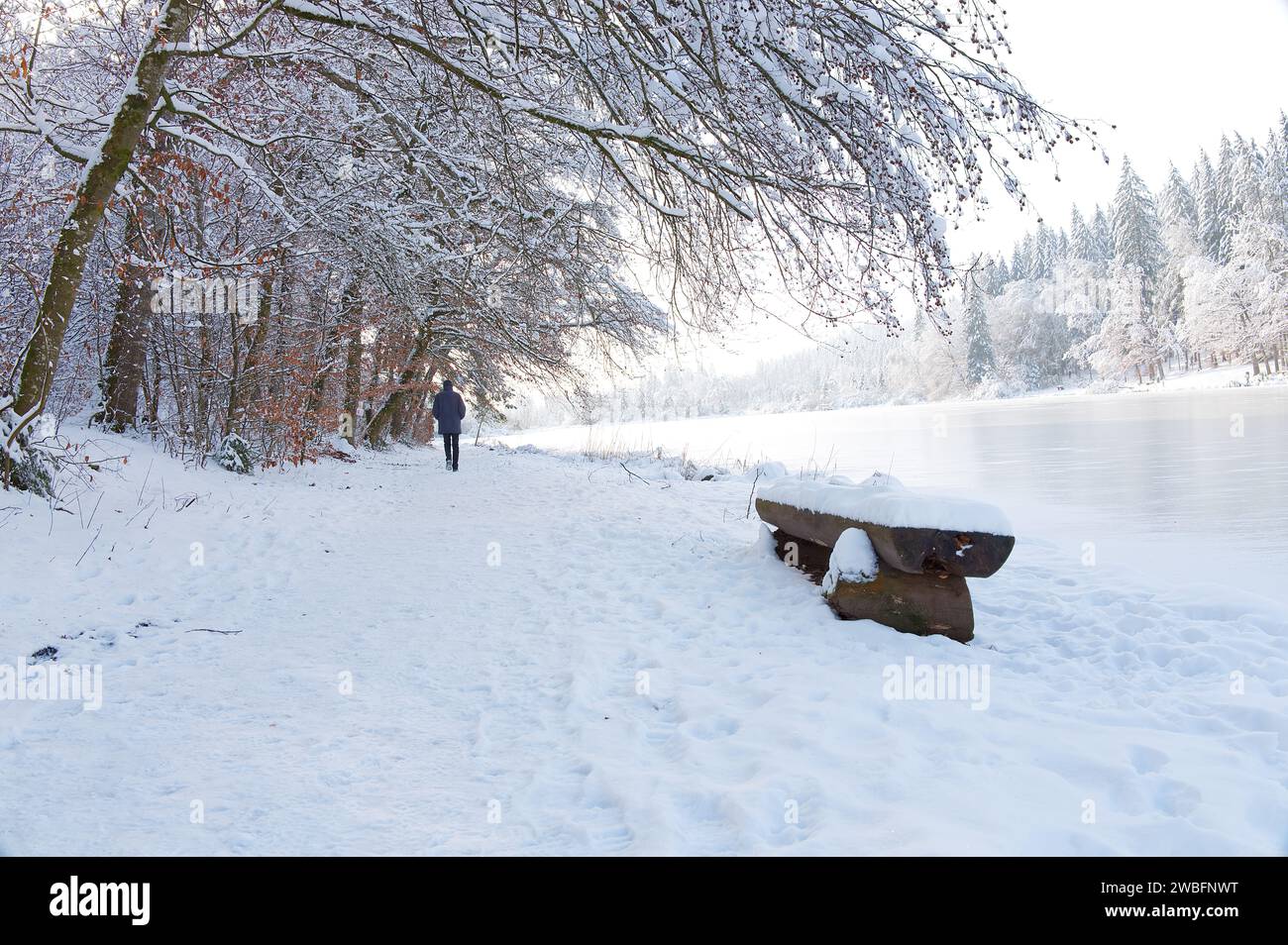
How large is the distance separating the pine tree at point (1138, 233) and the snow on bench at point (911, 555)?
67691 mm

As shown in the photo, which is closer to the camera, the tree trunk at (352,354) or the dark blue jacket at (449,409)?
the tree trunk at (352,354)

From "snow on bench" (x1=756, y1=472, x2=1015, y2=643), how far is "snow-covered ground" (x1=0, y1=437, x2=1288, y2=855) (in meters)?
0.21

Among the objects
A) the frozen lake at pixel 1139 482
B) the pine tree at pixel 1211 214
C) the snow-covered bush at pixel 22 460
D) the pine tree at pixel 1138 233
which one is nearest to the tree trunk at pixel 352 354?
the snow-covered bush at pixel 22 460

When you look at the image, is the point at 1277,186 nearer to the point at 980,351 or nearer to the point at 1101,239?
the point at 980,351

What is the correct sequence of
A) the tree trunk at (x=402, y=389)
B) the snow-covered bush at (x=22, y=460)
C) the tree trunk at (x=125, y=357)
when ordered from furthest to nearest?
the tree trunk at (x=402, y=389) → the tree trunk at (x=125, y=357) → the snow-covered bush at (x=22, y=460)

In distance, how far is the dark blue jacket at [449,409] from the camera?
14.4 m

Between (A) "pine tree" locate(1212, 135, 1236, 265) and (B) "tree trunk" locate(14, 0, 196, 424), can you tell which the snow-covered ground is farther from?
(A) "pine tree" locate(1212, 135, 1236, 265)

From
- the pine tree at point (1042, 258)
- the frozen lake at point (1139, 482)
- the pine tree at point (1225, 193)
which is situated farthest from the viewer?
the pine tree at point (1042, 258)

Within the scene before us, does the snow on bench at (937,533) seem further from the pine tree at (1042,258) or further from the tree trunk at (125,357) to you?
the pine tree at (1042,258)

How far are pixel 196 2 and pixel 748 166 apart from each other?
168 inches

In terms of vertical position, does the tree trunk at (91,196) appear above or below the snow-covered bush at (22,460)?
above

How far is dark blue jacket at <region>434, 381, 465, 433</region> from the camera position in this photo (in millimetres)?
14375

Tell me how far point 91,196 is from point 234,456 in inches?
190

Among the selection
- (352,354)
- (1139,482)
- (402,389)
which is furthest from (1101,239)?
(352,354)
